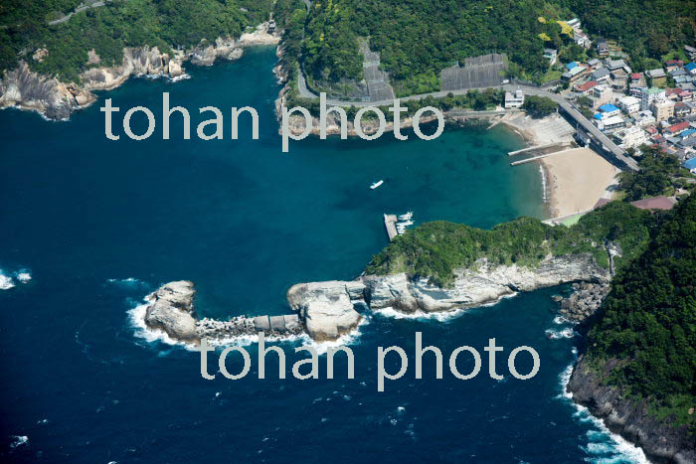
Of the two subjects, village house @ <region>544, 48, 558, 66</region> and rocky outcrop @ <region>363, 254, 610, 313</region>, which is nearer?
rocky outcrop @ <region>363, 254, 610, 313</region>

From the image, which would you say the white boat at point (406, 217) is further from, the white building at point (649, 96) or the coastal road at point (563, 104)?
the white building at point (649, 96)

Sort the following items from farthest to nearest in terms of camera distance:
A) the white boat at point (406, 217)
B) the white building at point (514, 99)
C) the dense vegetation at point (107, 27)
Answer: the dense vegetation at point (107, 27)
the white building at point (514, 99)
the white boat at point (406, 217)

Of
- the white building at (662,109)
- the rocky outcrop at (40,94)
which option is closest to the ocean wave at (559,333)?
the white building at (662,109)

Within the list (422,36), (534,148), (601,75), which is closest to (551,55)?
(601,75)

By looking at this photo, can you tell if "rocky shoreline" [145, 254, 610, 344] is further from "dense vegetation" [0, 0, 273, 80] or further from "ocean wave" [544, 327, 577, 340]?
"dense vegetation" [0, 0, 273, 80]

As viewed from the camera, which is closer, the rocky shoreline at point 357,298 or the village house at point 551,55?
the rocky shoreline at point 357,298

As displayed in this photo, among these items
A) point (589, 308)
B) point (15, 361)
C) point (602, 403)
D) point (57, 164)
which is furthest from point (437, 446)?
point (57, 164)

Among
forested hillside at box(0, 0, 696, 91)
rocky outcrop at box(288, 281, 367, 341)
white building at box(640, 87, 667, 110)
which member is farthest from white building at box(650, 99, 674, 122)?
rocky outcrop at box(288, 281, 367, 341)

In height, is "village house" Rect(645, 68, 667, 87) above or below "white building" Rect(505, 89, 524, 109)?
above
